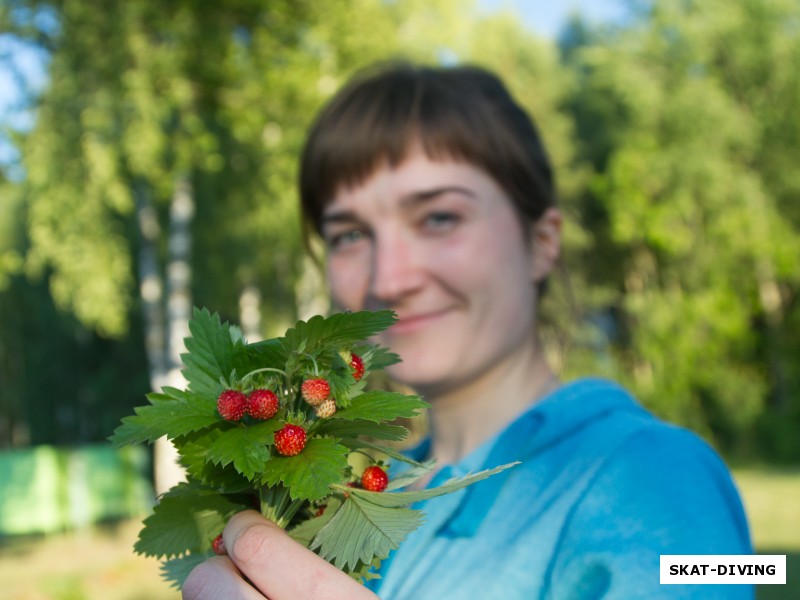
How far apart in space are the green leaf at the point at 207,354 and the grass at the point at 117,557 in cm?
577

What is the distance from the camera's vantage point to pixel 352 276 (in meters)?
2.09

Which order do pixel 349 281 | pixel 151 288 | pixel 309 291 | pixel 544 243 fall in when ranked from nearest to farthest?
pixel 349 281 < pixel 544 243 < pixel 151 288 < pixel 309 291

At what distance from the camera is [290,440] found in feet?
3.63

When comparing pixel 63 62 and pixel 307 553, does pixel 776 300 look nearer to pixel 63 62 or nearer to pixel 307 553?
Answer: pixel 63 62

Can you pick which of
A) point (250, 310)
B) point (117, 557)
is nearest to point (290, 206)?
point (250, 310)

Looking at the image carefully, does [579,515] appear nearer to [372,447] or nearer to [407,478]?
[407,478]

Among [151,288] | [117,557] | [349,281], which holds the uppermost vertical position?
[151,288]

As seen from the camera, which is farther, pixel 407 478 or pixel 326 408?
pixel 407 478

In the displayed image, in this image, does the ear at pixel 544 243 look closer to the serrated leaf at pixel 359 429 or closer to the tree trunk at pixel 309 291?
the serrated leaf at pixel 359 429

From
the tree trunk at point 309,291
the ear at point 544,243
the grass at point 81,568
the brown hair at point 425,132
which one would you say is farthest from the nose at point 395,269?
the tree trunk at point 309,291

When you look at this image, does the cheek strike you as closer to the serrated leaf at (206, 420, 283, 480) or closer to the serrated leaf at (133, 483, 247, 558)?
the serrated leaf at (133, 483, 247, 558)

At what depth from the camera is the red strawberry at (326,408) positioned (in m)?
1.11

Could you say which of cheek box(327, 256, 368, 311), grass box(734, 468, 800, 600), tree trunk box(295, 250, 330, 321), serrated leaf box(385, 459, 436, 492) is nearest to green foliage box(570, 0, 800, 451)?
grass box(734, 468, 800, 600)

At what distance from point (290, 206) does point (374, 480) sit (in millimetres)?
12710
